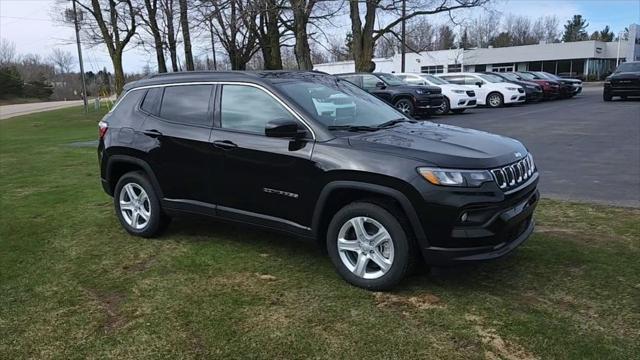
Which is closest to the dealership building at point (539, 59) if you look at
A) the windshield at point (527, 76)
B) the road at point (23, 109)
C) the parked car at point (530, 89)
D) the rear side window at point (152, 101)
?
the road at point (23, 109)

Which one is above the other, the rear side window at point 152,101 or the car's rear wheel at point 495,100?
the rear side window at point 152,101

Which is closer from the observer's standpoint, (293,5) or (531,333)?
(531,333)

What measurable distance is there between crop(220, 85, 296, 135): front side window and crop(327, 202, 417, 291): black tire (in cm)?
94

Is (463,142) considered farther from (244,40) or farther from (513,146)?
(244,40)

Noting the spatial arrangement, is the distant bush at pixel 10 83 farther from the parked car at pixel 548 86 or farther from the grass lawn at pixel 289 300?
the grass lawn at pixel 289 300

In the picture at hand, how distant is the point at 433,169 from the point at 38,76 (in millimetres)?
90195

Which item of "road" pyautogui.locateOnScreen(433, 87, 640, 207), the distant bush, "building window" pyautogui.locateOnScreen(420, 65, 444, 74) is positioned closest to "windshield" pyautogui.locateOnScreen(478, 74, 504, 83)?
Result: "road" pyautogui.locateOnScreen(433, 87, 640, 207)

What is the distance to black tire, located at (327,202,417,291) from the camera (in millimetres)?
4117

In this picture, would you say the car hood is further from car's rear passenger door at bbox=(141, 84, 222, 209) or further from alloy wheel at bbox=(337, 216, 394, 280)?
car's rear passenger door at bbox=(141, 84, 222, 209)

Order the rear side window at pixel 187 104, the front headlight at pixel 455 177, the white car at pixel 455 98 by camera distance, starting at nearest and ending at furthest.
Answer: the front headlight at pixel 455 177 → the rear side window at pixel 187 104 → the white car at pixel 455 98

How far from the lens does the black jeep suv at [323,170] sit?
13.1 ft

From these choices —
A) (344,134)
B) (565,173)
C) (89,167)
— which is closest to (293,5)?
(89,167)

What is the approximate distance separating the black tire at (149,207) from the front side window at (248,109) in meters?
1.20

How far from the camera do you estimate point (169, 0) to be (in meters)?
26.5
